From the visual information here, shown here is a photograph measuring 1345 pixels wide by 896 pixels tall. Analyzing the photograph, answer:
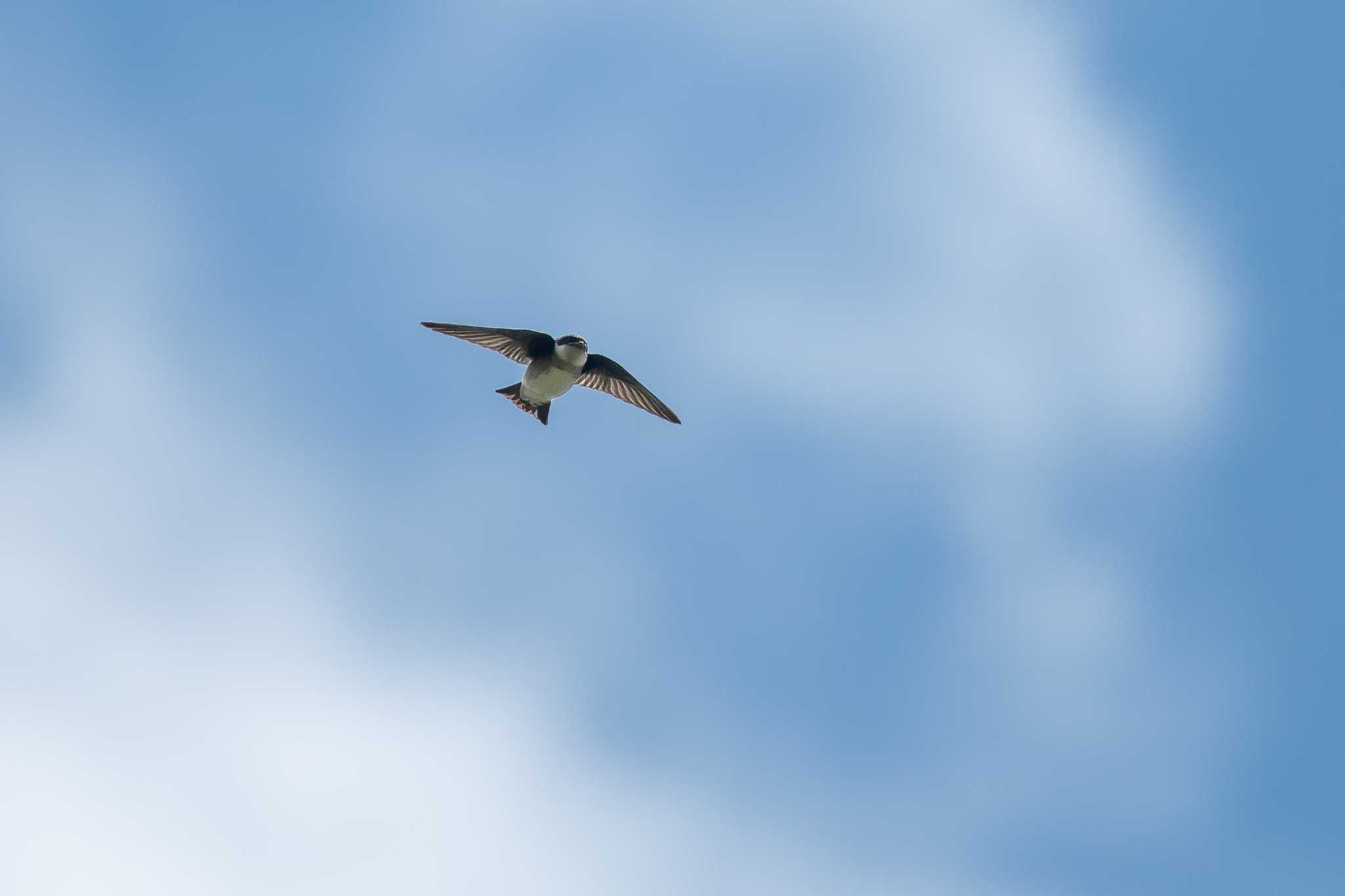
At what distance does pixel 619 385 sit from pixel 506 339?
242 centimetres

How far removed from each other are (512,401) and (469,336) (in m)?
1.54

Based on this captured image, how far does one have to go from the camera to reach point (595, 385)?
2792 cm

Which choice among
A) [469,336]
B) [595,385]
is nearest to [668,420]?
[595,385]

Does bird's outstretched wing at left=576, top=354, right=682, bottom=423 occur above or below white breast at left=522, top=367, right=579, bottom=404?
above

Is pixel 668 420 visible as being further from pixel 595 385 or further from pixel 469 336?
pixel 469 336

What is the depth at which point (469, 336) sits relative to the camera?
87.5 feet

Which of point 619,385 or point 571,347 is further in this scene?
point 619,385

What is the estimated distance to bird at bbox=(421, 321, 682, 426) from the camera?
26203mm

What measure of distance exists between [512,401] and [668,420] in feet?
9.73

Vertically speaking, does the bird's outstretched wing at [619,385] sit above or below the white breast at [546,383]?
above

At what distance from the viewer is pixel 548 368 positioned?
26328 mm

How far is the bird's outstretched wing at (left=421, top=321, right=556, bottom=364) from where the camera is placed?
26.2 m

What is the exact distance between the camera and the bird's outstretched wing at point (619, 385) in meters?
27.0

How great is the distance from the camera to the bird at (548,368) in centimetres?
2620
